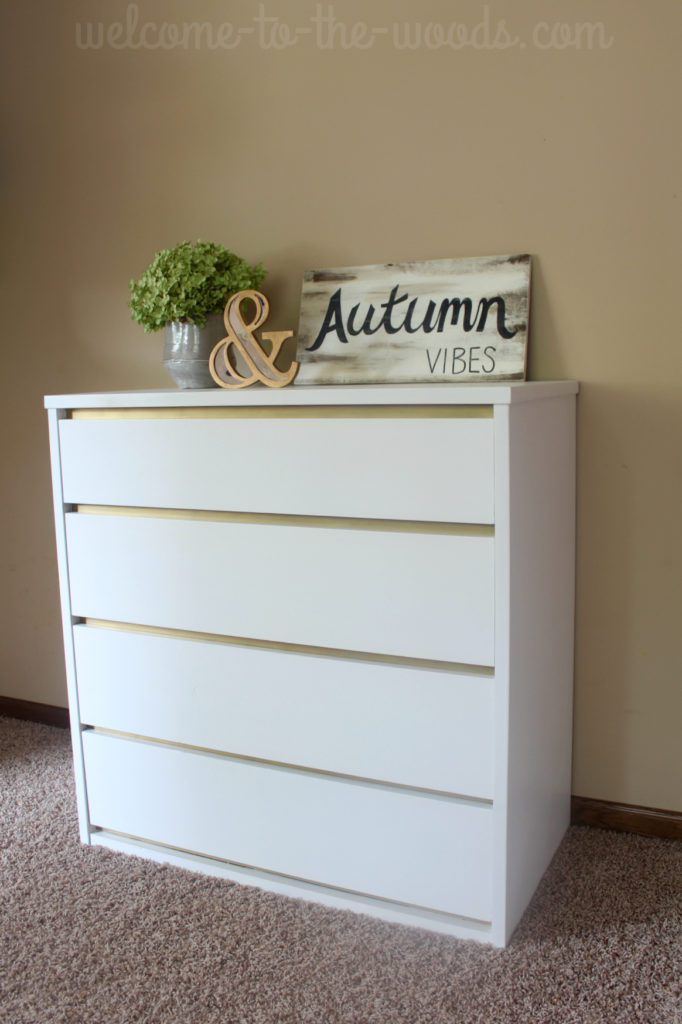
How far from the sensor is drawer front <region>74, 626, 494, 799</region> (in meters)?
1.44

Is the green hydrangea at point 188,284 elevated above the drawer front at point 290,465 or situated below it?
above

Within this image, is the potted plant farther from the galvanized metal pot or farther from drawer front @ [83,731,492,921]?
drawer front @ [83,731,492,921]

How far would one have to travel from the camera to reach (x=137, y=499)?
1.66m

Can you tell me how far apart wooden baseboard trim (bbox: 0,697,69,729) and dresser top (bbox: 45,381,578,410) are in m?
1.10

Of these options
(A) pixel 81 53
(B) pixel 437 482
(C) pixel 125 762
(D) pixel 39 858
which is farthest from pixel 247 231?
(D) pixel 39 858

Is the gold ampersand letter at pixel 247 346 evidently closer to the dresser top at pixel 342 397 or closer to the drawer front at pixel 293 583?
the dresser top at pixel 342 397

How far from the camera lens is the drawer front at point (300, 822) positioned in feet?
4.81

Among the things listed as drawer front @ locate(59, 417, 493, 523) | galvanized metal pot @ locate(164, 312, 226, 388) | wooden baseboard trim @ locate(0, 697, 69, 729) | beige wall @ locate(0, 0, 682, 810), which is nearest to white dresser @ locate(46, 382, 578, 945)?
drawer front @ locate(59, 417, 493, 523)

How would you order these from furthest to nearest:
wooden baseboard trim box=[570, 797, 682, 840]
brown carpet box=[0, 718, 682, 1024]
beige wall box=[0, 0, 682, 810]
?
1. wooden baseboard trim box=[570, 797, 682, 840]
2. beige wall box=[0, 0, 682, 810]
3. brown carpet box=[0, 718, 682, 1024]

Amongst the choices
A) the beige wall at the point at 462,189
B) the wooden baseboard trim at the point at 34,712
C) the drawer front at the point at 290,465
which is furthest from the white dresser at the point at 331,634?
the wooden baseboard trim at the point at 34,712

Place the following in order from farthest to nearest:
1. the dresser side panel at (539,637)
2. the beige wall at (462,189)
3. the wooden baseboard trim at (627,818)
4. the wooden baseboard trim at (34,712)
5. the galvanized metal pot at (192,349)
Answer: the wooden baseboard trim at (34,712) → the galvanized metal pot at (192,349) → the wooden baseboard trim at (627,818) → the beige wall at (462,189) → the dresser side panel at (539,637)

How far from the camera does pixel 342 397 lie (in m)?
1.44

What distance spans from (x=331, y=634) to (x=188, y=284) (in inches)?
31.8

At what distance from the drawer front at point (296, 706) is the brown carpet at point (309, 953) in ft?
0.88
